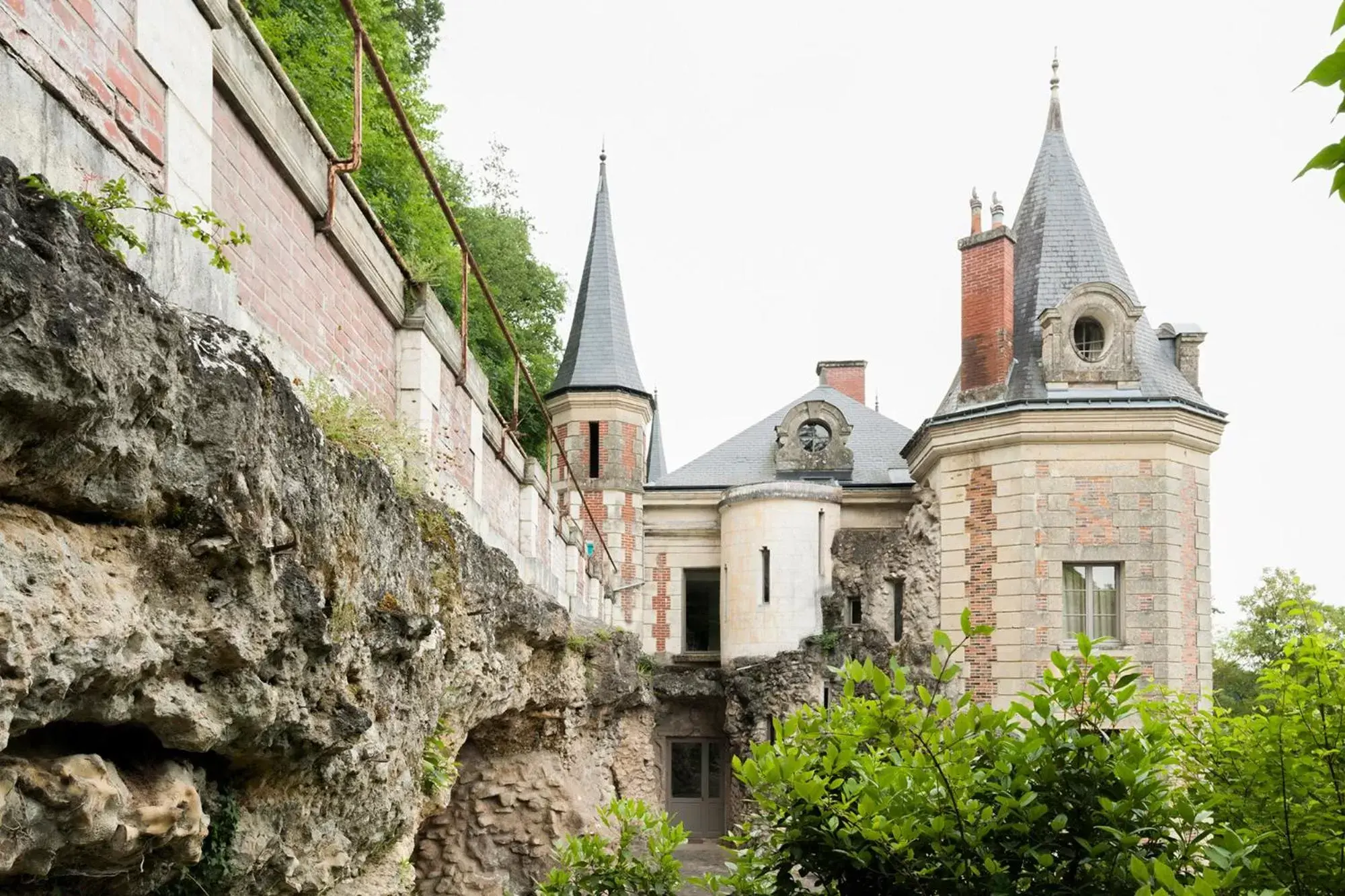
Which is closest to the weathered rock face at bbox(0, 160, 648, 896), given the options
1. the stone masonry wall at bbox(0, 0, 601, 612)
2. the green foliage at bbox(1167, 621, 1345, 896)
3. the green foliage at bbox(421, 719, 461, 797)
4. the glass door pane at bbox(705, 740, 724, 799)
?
the stone masonry wall at bbox(0, 0, 601, 612)

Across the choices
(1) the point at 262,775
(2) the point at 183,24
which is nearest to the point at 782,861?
(1) the point at 262,775

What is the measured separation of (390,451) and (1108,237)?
1781cm

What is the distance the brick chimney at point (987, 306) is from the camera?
59.9 ft

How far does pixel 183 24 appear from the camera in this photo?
3.25 meters

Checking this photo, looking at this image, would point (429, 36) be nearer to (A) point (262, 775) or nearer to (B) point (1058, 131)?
(B) point (1058, 131)

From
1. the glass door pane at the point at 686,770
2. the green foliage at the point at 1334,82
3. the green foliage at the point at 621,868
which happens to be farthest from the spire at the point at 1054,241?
the green foliage at the point at 1334,82

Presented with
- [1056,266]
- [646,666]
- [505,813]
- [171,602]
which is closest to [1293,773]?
[171,602]

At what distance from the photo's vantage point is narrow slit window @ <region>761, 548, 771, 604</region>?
20.3 metres

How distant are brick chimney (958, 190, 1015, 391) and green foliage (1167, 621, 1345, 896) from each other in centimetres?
1283

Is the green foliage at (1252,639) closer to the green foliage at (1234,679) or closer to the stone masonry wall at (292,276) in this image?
the green foliage at (1234,679)

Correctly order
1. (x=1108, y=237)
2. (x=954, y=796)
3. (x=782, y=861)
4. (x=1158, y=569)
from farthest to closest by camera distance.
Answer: (x=1108, y=237)
(x=1158, y=569)
(x=782, y=861)
(x=954, y=796)

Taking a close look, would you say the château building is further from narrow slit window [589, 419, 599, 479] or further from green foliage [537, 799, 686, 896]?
green foliage [537, 799, 686, 896]

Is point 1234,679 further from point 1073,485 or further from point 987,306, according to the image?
point 987,306

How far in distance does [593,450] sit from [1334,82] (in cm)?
2057
